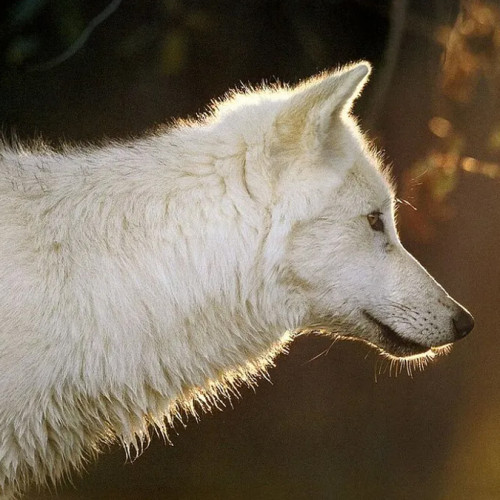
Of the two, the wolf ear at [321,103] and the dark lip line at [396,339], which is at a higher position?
the wolf ear at [321,103]

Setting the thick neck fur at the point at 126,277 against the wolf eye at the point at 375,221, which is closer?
the thick neck fur at the point at 126,277

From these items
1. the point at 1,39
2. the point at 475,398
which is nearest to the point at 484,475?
the point at 475,398

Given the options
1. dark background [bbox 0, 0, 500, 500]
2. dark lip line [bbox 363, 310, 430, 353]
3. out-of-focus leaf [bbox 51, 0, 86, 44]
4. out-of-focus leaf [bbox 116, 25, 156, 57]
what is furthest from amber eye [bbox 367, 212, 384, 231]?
out-of-focus leaf [bbox 51, 0, 86, 44]

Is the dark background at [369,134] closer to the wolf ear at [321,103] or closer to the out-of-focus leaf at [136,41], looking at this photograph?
the out-of-focus leaf at [136,41]

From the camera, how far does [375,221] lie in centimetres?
192

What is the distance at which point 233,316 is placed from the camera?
1794 millimetres

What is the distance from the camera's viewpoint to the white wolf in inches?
64.2

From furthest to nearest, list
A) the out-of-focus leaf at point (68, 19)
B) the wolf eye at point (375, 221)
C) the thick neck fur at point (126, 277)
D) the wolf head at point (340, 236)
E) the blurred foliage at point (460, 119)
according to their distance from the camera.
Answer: the blurred foliage at point (460, 119) < the out-of-focus leaf at point (68, 19) < the wolf eye at point (375, 221) < the wolf head at point (340, 236) < the thick neck fur at point (126, 277)

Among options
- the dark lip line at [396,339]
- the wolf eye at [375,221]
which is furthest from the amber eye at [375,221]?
the dark lip line at [396,339]

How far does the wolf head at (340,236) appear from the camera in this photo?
174 cm

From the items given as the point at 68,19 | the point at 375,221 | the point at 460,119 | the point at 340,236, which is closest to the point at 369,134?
the point at 460,119

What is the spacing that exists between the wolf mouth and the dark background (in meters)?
0.79

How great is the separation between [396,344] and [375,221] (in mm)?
342

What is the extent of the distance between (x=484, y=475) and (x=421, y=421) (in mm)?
328
